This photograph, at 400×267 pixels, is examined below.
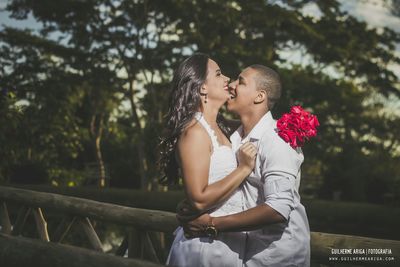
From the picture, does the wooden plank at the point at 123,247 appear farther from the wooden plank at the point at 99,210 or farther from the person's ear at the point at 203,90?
the person's ear at the point at 203,90

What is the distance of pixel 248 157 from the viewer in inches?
113

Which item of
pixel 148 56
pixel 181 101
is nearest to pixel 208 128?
pixel 181 101

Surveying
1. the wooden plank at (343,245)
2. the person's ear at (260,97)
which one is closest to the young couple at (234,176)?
the person's ear at (260,97)

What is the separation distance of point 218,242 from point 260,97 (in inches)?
38.3

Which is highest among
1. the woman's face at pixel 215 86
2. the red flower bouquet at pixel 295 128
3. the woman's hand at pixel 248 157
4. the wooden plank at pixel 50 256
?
the woman's face at pixel 215 86

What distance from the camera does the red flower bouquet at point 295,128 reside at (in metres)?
2.89

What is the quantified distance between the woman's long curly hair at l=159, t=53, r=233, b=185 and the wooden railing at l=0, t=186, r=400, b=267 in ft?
2.20

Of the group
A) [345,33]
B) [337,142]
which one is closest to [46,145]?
[345,33]

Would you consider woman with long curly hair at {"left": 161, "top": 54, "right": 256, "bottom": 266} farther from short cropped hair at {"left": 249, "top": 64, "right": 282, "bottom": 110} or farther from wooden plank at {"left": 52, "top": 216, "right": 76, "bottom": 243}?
wooden plank at {"left": 52, "top": 216, "right": 76, "bottom": 243}

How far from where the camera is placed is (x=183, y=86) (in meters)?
3.17

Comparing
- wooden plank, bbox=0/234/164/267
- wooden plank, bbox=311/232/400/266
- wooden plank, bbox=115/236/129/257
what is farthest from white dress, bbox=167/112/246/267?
wooden plank, bbox=115/236/129/257

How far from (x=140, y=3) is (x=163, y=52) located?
2258mm

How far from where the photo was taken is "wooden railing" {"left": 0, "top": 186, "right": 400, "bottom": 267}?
352 cm

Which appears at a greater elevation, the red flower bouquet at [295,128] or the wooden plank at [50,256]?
the red flower bouquet at [295,128]
